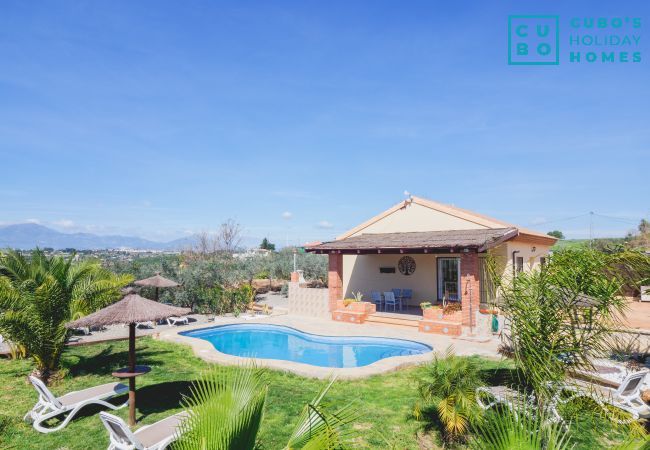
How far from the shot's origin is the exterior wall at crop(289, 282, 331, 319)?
20.8 m

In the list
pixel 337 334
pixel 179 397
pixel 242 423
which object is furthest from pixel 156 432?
pixel 337 334

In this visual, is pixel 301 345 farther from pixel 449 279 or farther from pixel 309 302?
pixel 449 279

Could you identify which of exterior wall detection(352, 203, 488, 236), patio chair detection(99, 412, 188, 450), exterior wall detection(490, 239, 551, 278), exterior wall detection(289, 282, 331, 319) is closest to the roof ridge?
exterior wall detection(352, 203, 488, 236)

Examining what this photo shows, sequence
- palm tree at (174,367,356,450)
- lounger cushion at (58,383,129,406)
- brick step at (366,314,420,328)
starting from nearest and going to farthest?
palm tree at (174,367,356,450), lounger cushion at (58,383,129,406), brick step at (366,314,420,328)

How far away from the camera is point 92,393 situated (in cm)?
859

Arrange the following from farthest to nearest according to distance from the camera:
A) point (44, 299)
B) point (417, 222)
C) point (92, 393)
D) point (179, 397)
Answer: point (417, 222) → point (44, 299) → point (179, 397) → point (92, 393)

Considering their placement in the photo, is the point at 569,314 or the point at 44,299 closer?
the point at 569,314

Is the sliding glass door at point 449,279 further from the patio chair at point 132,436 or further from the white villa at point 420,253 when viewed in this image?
the patio chair at point 132,436

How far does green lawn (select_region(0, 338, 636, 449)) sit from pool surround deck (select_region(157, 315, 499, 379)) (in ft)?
0.98

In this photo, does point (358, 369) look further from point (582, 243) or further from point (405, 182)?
point (405, 182)

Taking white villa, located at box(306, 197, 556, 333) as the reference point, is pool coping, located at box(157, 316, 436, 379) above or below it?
below

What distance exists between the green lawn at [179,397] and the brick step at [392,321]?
5954 millimetres

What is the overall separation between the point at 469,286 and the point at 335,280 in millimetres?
7016

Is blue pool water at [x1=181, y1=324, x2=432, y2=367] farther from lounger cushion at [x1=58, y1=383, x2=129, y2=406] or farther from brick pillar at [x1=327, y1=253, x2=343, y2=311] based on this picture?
lounger cushion at [x1=58, y1=383, x2=129, y2=406]
